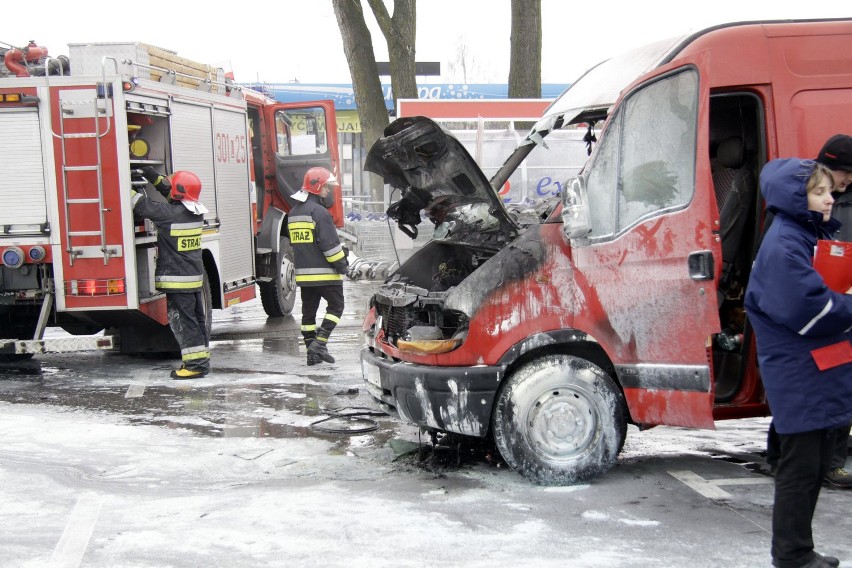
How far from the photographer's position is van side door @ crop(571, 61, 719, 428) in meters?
4.73

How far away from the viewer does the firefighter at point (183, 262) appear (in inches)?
336

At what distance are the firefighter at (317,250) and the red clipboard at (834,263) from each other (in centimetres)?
545

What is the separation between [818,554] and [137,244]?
651cm

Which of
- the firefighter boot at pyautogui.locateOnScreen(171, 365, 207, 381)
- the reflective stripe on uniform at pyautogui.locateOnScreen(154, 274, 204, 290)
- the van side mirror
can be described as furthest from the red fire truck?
the van side mirror

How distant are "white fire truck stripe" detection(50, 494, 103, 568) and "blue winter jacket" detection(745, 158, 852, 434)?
10.1 ft

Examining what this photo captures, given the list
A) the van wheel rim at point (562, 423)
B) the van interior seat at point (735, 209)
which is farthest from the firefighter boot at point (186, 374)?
the van interior seat at point (735, 209)

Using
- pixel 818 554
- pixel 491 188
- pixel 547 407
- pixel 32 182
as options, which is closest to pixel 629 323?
pixel 547 407

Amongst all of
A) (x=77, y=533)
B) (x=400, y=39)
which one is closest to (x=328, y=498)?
(x=77, y=533)

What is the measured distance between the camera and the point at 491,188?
5664mm

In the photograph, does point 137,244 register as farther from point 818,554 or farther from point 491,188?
point 818,554

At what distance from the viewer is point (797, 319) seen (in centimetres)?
362

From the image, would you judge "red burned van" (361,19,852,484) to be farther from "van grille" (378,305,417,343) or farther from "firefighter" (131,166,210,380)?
"firefighter" (131,166,210,380)

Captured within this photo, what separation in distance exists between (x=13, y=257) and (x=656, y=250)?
5.79 meters

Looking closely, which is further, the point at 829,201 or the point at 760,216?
the point at 760,216
